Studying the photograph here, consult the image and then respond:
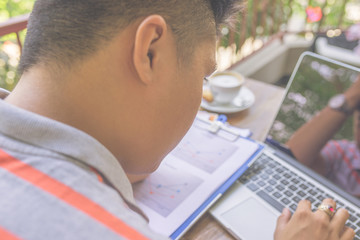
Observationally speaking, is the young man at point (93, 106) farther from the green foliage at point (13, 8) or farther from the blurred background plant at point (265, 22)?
the green foliage at point (13, 8)

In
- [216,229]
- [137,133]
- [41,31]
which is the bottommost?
[216,229]

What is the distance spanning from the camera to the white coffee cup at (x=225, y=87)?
37.9 inches

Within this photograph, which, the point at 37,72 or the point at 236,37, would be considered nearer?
the point at 37,72

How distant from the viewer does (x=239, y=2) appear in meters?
0.54

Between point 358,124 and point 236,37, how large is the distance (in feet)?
4.40

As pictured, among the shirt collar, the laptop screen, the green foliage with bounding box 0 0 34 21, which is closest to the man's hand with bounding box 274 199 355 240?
the laptop screen

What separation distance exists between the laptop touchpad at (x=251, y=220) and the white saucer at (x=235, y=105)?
0.38 m

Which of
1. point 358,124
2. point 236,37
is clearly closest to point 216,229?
point 358,124

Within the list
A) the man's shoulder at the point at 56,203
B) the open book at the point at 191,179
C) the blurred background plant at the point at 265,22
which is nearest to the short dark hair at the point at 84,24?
the man's shoulder at the point at 56,203

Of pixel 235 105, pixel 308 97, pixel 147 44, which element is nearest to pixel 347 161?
pixel 308 97

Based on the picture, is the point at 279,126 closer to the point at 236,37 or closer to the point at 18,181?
the point at 18,181

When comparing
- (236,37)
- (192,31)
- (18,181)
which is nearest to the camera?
(18,181)

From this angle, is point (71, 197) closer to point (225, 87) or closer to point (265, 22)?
point (225, 87)

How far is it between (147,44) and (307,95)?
0.59m
